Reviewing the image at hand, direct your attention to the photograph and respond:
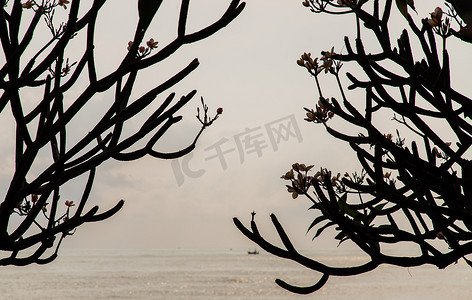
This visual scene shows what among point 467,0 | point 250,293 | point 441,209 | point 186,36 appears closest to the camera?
point 186,36

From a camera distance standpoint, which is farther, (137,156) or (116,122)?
(137,156)

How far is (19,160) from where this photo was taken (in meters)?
2.32

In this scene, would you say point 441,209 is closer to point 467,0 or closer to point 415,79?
point 415,79

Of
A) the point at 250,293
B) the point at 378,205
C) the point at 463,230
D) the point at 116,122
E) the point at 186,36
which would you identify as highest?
the point at 186,36

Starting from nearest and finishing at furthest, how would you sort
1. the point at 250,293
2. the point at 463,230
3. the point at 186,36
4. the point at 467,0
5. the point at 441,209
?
the point at 186,36 < the point at 467,0 < the point at 441,209 < the point at 463,230 < the point at 250,293

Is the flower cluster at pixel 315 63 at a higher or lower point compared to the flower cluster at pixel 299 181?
higher

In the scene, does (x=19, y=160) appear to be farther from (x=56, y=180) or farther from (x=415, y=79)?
(x=415, y=79)

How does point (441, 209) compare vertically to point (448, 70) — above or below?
below

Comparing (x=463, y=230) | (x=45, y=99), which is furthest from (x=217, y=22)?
(x=463, y=230)

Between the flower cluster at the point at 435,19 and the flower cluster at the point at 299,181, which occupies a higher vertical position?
the flower cluster at the point at 435,19

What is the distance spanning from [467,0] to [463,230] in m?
1.44

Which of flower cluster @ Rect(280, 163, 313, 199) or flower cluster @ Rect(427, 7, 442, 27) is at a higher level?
flower cluster @ Rect(427, 7, 442, 27)

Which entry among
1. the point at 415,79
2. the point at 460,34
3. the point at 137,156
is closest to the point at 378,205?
the point at 415,79

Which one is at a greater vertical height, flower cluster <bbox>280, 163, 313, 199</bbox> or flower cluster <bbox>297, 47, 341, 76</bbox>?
flower cluster <bbox>297, 47, 341, 76</bbox>
